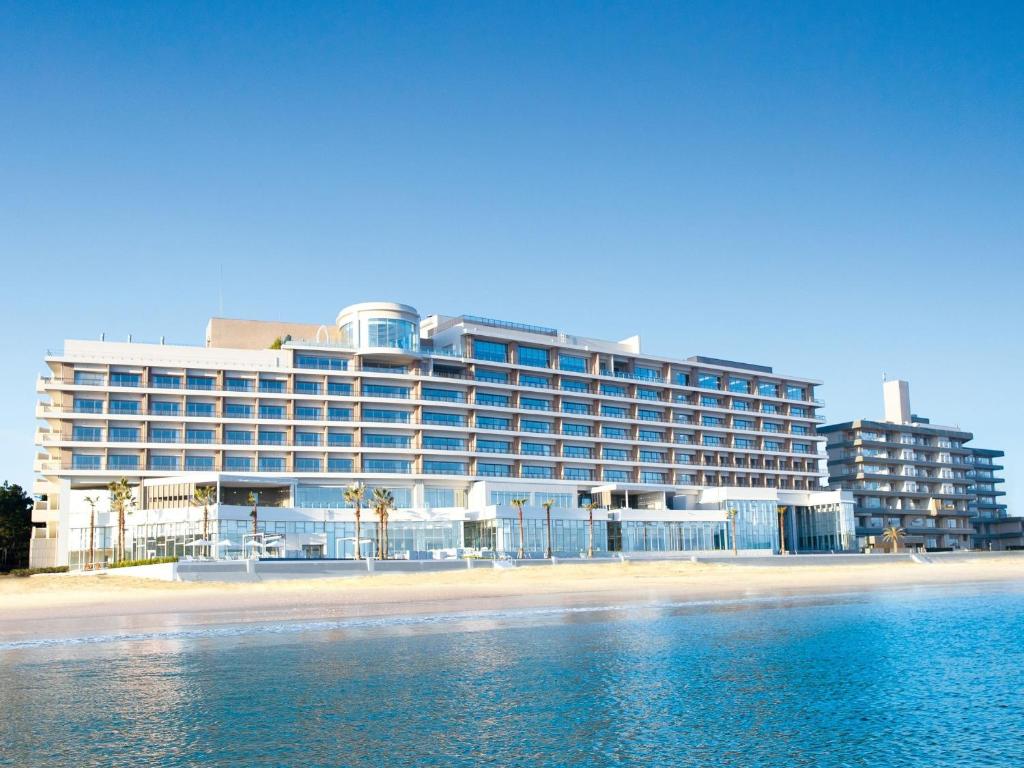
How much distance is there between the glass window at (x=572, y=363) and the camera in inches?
5172

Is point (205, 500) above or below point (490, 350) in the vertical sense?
below

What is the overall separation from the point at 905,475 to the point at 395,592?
395 ft

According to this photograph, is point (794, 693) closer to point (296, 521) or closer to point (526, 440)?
point (296, 521)

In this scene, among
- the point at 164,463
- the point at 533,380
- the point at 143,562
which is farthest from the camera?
the point at 533,380

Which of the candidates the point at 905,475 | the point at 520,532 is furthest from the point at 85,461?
the point at 905,475

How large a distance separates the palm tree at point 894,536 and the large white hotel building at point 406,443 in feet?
23.8

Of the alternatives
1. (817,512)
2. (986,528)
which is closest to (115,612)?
(817,512)

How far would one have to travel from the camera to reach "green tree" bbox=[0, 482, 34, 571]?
122 metres

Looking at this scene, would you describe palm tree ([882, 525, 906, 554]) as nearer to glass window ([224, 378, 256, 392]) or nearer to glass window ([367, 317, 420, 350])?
glass window ([367, 317, 420, 350])

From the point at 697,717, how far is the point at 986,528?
184m

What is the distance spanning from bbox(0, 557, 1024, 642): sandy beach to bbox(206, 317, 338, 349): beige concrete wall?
45256mm

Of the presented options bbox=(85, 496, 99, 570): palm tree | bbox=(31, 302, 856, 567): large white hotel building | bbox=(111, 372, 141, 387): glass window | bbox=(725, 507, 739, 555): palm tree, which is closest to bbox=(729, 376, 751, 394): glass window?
bbox=(31, 302, 856, 567): large white hotel building

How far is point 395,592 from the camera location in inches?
2773

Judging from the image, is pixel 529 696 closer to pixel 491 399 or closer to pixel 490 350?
pixel 491 399
